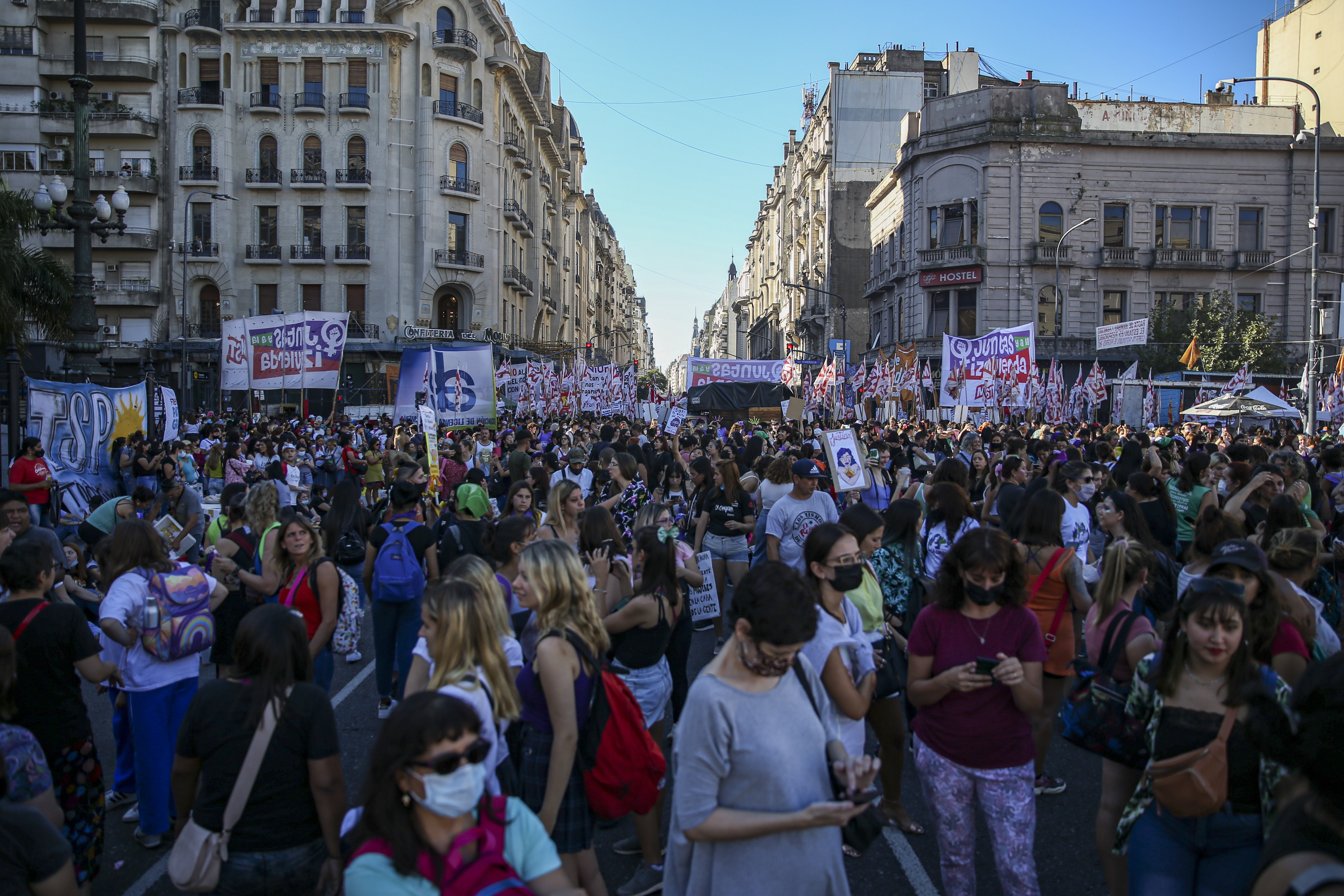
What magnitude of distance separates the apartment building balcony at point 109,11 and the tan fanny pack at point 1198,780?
170 ft

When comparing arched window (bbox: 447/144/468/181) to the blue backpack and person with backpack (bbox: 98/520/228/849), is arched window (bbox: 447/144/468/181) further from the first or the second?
person with backpack (bbox: 98/520/228/849)

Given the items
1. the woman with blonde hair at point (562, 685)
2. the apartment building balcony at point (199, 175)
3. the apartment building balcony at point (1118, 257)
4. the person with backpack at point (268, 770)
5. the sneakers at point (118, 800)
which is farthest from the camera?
the apartment building balcony at point (199, 175)

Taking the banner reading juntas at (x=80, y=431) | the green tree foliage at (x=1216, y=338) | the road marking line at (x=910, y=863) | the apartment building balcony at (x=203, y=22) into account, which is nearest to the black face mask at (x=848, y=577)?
the road marking line at (x=910, y=863)

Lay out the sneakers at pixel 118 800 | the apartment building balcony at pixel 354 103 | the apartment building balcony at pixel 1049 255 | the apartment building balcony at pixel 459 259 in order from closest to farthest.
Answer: the sneakers at pixel 118 800 → the apartment building balcony at pixel 1049 255 → the apartment building balcony at pixel 354 103 → the apartment building balcony at pixel 459 259

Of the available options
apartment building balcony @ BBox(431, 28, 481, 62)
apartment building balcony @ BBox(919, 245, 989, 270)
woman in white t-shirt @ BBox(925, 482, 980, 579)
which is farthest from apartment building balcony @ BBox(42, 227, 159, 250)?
woman in white t-shirt @ BBox(925, 482, 980, 579)

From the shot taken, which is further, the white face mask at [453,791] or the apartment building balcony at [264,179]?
the apartment building balcony at [264,179]

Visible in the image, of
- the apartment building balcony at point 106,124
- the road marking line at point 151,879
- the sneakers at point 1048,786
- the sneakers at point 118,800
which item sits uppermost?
the apartment building balcony at point 106,124

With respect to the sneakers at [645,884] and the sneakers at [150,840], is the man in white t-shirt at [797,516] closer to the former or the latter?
the sneakers at [645,884]

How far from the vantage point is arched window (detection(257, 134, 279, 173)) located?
44.2 metres

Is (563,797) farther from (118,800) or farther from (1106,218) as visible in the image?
(1106,218)

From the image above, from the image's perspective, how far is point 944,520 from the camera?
575cm

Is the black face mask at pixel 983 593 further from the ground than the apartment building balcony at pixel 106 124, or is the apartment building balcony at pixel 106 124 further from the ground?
the apartment building balcony at pixel 106 124

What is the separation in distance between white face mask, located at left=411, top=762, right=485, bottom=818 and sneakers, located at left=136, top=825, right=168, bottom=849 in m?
3.38

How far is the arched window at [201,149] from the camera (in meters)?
43.5
